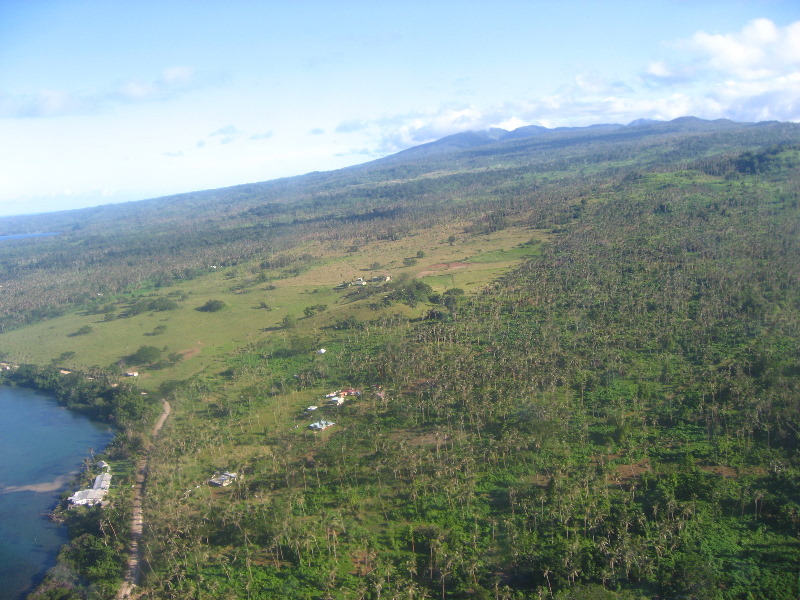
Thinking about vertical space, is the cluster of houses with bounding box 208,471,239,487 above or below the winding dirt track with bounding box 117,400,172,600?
above

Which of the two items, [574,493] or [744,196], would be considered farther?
[744,196]

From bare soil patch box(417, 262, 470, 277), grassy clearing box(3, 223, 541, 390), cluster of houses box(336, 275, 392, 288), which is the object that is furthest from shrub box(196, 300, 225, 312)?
bare soil patch box(417, 262, 470, 277)

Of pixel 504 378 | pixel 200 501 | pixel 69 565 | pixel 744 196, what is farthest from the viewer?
pixel 744 196

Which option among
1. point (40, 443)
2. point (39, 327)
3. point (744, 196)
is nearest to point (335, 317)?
point (40, 443)

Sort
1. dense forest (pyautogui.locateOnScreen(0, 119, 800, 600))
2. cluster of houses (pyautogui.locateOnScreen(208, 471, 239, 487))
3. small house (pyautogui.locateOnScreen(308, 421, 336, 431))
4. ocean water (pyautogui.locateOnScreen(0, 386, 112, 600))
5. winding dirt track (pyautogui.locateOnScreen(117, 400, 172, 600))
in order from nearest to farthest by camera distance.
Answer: dense forest (pyautogui.locateOnScreen(0, 119, 800, 600))
winding dirt track (pyautogui.locateOnScreen(117, 400, 172, 600))
ocean water (pyautogui.locateOnScreen(0, 386, 112, 600))
cluster of houses (pyautogui.locateOnScreen(208, 471, 239, 487))
small house (pyautogui.locateOnScreen(308, 421, 336, 431))

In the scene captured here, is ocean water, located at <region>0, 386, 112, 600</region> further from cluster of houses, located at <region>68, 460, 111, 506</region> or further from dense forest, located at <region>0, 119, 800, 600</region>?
dense forest, located at <region>0, 119, 800, 600</region>

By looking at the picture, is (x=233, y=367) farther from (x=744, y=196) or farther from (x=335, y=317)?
(x=744, y=196)

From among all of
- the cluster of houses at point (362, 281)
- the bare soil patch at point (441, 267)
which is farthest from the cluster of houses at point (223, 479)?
the bare soil patch at point (441, 267)
